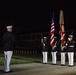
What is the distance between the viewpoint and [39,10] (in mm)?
55469

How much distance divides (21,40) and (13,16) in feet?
38.6

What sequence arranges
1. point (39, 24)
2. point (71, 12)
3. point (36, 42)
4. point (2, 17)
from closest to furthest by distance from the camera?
1. point (36, 42)
2. point (71, 12)
3. point (39, 24)
4. point (2, 17)

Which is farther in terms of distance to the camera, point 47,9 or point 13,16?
point 13,16

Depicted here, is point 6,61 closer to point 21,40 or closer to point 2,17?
point 21,40

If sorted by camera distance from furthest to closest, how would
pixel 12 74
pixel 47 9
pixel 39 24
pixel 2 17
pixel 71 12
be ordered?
pixel 2 17
pixel 39 24
pixel 47 9
pixel 71 12
pixel 12 74

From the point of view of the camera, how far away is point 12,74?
1320 cm

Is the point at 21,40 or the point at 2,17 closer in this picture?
the point at 21,40

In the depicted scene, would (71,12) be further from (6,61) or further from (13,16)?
(6,61)

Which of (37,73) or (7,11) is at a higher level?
(7,11)

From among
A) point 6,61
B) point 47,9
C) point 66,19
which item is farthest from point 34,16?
point 6,61

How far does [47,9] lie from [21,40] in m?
7.50

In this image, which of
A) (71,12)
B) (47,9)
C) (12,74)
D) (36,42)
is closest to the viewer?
(12,74)

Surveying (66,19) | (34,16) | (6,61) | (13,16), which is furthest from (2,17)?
(6,61)

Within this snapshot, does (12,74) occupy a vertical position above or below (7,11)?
below
